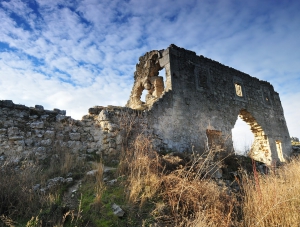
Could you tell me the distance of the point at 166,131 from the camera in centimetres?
718

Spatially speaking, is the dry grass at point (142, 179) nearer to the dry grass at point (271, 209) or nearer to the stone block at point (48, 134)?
the dry grass at point (271, 209)

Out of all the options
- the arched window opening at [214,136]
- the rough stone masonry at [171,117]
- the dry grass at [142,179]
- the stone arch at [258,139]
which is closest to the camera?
the dry grass at [142,179]

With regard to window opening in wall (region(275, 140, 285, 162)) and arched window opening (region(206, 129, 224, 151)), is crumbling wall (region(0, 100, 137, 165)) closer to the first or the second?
arched window opening (region(206, 129, 224, 151))

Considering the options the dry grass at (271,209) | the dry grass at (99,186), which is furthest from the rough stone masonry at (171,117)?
the dry grass at (271,209)

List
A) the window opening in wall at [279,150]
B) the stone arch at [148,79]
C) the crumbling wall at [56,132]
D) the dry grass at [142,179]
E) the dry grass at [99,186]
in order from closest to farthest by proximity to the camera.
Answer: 1. the dry grass at [99,186]
2. the dry grass at [142,179]
3. the crumbling wall at [56,132]
4. the stone arch at [148,79]
5. the window opening in wall at [279,150]

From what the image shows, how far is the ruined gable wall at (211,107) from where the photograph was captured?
7.46m

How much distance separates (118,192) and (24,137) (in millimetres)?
3232

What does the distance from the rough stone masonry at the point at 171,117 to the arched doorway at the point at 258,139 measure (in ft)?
0.15

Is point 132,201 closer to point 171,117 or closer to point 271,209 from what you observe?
point 271,209

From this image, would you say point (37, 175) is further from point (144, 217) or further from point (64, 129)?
point (144, 217)

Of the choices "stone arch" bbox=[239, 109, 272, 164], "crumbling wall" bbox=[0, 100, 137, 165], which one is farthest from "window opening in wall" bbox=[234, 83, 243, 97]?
"crumbling wall" bbox=[0, 100, 137, 165]

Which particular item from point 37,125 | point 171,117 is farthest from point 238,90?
point 37,125

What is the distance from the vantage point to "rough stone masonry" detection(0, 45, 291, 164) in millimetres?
5441

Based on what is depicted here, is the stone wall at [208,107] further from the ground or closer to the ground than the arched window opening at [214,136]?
further from the ground
